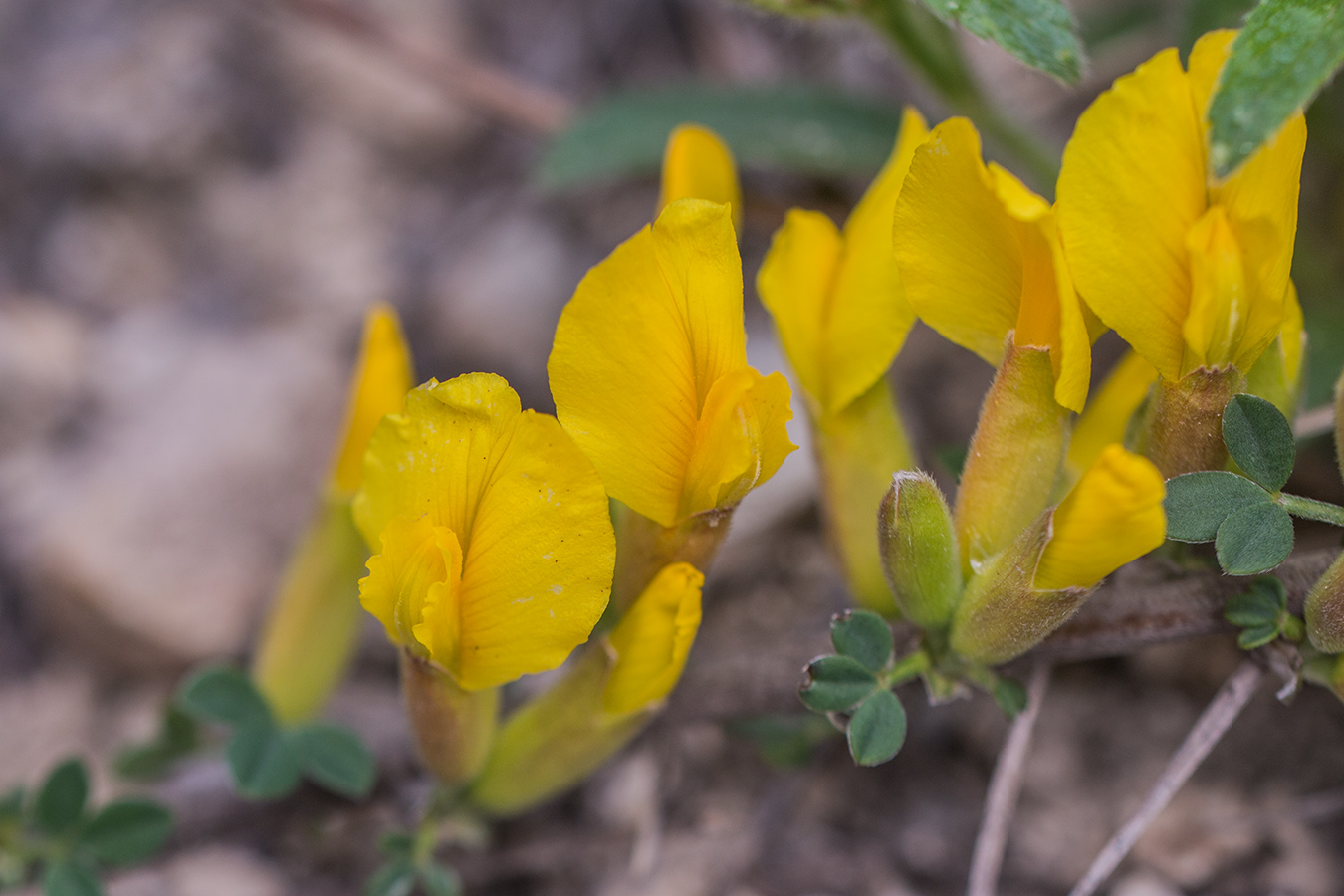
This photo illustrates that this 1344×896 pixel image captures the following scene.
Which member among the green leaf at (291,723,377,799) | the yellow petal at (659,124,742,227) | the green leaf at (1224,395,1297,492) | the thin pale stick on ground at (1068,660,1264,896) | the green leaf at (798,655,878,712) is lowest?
the green leaf at (291,723,377,799)

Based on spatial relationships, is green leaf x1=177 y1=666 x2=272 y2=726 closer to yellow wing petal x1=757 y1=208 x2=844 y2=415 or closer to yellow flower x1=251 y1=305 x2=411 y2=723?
yellow flower x1=251 y1=305 x2=411 y2=723

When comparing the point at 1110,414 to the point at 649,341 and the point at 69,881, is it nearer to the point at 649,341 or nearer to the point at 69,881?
the point at 649,341

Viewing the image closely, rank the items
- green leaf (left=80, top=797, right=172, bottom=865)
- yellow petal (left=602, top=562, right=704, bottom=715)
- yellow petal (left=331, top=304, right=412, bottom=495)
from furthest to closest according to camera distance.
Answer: green leaf (left=80, top=797, right=172, bottom=865) < yellow petal (left=331, top=304, right=412, bottom=495) < yellow petal (left=602, top=562, right=704, bottom=715)

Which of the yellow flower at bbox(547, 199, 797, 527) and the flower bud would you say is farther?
the flower bud

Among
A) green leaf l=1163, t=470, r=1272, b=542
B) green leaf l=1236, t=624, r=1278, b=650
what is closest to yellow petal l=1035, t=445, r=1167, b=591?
green leaf l=1163, t=470, r=1272, b=542

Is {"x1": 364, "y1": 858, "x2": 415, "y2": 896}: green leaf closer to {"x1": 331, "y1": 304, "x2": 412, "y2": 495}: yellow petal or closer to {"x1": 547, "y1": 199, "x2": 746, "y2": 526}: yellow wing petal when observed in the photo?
{"x1": 331, "y1": 304, "x2": 412, "y2": 495}: yellow petal

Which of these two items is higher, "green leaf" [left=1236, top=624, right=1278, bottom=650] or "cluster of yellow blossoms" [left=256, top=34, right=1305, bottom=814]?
"cluster of yellow blossoms" [left=256, top=34, right=1305, bottom=814]

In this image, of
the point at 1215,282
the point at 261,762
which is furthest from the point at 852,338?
the point at 261,762

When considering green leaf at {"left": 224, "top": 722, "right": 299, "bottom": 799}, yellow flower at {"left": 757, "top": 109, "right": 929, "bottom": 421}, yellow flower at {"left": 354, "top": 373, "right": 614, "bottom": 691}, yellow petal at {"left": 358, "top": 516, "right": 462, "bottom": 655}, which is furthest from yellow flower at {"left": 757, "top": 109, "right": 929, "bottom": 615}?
green leaf at {"left": 224, "top": 722, "right": 299, "bottom": 799}

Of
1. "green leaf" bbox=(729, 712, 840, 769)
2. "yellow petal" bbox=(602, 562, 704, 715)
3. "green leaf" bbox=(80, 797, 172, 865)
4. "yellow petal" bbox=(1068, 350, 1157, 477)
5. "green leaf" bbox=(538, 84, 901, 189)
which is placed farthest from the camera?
"green leaf" bbox=(538, 84, 901, 189)
